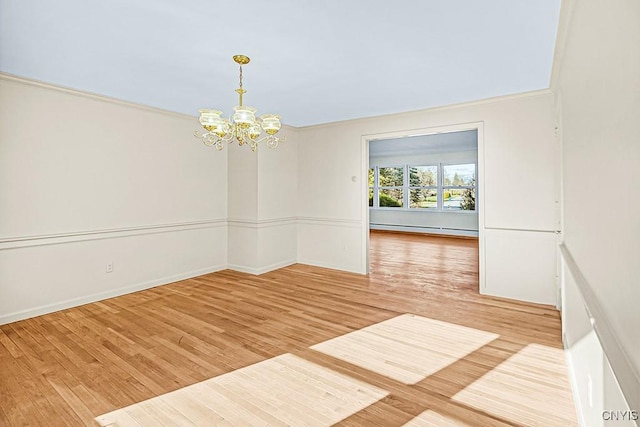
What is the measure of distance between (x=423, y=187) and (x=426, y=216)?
3.08 ft

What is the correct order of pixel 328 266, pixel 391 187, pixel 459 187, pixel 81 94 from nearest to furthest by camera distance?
pixel 81 94 → pixel 328 266 → pixel 459 187 → pixel 391 187

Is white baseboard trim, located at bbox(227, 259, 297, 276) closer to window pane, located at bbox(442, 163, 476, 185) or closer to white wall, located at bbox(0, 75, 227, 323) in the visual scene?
white wall, located at bbox(0, 75, 227, 323)

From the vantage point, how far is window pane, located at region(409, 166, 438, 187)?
10.5 meters

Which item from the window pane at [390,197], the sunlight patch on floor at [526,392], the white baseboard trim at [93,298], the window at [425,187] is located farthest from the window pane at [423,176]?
the sunlight patch on floor at [526,392]

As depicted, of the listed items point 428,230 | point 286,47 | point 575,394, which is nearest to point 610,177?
point 575,394

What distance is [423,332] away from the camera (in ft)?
10.3

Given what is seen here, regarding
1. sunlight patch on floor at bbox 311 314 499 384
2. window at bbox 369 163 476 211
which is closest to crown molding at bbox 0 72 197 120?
sunlight patch on floor at bbox 311 314 499 384

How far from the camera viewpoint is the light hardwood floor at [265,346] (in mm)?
2049

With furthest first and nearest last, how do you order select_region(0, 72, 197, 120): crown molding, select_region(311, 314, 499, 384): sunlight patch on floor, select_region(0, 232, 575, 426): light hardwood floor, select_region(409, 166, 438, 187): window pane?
1. select_region(409, 166, 438, 187): window pane
2. select_region(0, 72, 197, 120): crown molding
3. select_region(311, 314, 499, 384): sunlight patch on floor
4. select_region(0, 232, 575, 426): light hardwood floor

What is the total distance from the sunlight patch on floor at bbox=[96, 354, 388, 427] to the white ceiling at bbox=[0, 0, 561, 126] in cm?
251

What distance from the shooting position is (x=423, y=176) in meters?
10.7

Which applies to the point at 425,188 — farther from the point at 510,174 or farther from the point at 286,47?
the point at 286,47

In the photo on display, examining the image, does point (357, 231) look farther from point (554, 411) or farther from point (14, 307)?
point (14, 307)

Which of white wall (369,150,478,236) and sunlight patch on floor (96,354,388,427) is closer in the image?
sunlight patch on floor (96,354,388,427)
